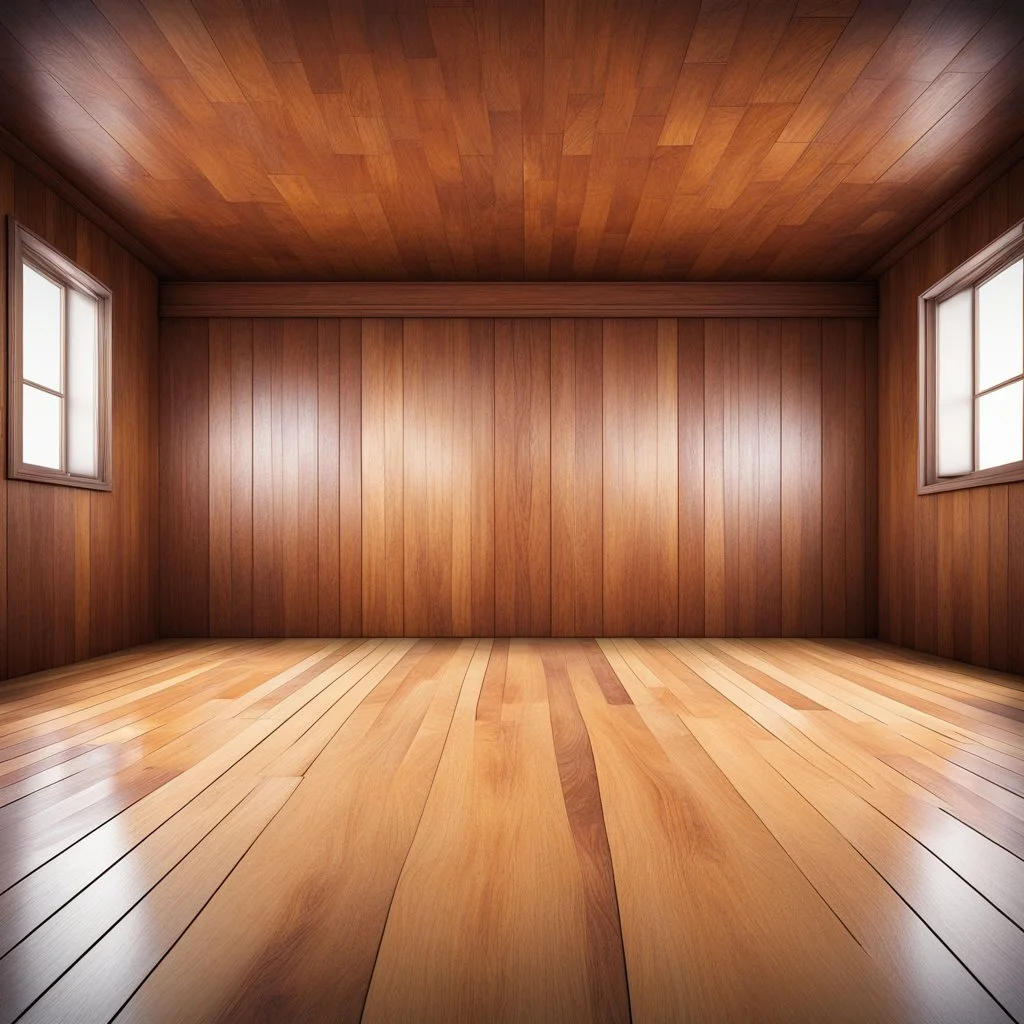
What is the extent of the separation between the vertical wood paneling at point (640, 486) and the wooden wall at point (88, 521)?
2938mm

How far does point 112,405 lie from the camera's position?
4.33 metres

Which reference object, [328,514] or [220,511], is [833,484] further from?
[220,511]

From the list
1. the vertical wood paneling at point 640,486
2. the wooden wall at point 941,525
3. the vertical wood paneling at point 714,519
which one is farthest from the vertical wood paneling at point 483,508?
the wooden wall at point 941,525

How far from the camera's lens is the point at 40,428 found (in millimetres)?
3717

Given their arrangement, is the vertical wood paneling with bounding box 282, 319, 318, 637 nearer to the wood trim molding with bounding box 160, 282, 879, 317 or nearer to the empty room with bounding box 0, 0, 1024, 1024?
the empty room with bounding box 0, 0, 1024, 1024

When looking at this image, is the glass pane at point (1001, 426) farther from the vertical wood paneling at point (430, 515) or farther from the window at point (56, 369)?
the window at point (56, 369)

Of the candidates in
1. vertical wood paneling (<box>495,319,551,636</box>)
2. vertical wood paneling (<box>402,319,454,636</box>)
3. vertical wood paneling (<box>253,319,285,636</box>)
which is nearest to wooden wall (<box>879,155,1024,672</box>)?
vertical wood paneling (<box>495,319,551,636</box>)

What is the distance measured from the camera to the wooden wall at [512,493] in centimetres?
500

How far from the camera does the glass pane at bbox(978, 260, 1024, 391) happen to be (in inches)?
140

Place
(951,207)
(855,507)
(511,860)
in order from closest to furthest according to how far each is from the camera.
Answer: (511,860), (951,207), (855,507)

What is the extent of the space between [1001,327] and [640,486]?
2.14 meters

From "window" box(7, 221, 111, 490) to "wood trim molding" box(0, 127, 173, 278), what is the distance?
0.30 metres

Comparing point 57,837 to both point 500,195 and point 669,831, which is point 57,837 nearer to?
point 669,831

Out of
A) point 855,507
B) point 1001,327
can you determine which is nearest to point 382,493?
point 855,507
